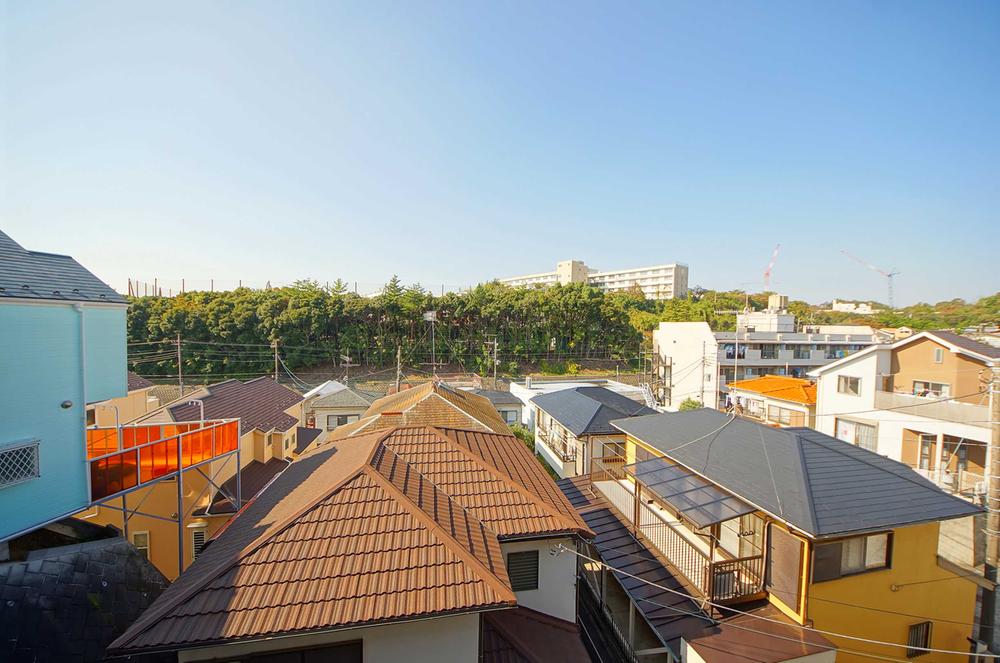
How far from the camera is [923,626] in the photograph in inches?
259

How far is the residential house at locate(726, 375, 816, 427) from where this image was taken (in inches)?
711

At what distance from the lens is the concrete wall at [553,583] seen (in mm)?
5688

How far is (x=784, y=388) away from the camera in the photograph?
2034cm

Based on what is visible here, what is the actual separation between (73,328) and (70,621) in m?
3.54

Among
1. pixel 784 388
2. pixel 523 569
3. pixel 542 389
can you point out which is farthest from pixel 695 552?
pixel 542 389

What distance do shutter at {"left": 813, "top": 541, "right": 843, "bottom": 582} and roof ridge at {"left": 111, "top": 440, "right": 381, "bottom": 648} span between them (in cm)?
656

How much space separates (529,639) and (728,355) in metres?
27.0

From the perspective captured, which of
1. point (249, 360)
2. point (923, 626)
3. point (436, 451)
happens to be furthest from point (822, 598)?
point (249, 360)

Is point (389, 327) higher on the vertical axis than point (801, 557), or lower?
higher

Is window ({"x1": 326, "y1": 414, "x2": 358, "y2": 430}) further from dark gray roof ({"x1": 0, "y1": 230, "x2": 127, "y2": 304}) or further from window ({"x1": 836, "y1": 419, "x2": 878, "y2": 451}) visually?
window ({"x1": 836, "y1": 419, "x2": 878, "y2": 451})

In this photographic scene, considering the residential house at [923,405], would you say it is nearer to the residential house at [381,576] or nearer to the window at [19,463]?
the residential house at [381,576]

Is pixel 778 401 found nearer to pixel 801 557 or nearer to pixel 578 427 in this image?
pixel 578 427

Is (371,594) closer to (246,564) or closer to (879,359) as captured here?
(246,564)

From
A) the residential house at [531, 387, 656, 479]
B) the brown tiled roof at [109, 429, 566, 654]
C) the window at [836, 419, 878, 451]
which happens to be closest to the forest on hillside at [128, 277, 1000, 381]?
the residential house at [531, 387, 656, 479]
